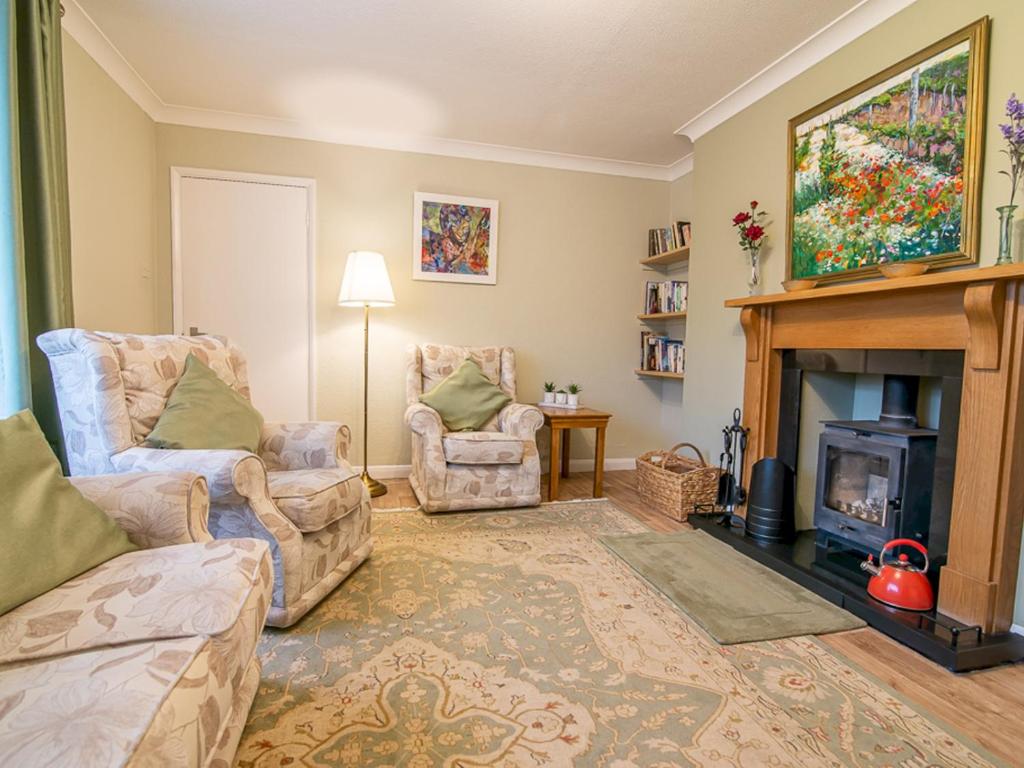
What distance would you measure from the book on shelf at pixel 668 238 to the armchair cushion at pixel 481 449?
1.96 meters

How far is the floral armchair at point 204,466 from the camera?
1.68 m

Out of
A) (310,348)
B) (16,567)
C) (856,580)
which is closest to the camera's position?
(16,567)

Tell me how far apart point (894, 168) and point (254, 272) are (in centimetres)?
362

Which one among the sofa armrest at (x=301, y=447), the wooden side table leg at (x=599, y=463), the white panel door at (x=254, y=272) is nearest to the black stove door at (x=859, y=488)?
the wooden side table leg at (x=599, y=463)

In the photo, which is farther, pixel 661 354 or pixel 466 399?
pixel 661 354

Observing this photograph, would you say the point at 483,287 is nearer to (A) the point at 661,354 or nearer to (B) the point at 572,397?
(B) the point at 572,397

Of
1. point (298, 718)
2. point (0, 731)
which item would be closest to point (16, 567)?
point (0, 731)

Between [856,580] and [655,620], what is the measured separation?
2.91 ft

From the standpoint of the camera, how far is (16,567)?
3.22 ft

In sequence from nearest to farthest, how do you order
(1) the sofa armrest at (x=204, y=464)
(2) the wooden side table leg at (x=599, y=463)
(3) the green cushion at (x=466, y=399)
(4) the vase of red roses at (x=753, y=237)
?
1. (1) the sofa armrest at (x=204, y=464)
2. (4) the vase of red roses at (x=753, y=237)
3. (3) the green cushion at (x=466, y=399)
4. (2) the wooden side table leg at (x=599, y=463)

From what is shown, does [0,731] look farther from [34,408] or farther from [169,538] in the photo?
[34,408]

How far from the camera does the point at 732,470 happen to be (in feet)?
9.84

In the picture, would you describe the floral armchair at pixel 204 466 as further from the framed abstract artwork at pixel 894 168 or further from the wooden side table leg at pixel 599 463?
the framed abstract artwork at pixel 894 168

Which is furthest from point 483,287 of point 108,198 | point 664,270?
point 108,198
